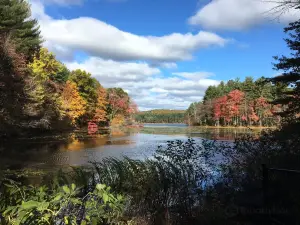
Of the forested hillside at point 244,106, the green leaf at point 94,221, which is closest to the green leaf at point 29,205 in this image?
the green leaf at point 94,221

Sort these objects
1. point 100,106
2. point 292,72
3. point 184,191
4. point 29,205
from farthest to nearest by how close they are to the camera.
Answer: point 100,106 → point 292,72 → point 184,191 → point 29,205

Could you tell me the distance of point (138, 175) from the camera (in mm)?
5449

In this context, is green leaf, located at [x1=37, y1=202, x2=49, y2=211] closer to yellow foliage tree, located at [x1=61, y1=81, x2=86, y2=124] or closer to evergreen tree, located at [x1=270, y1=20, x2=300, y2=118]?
evergreen tree, located at [x1=270, y1=20, x2=300, y2=118]

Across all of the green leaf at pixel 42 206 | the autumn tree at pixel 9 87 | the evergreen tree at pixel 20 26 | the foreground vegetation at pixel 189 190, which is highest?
the evergreen tree at pixel 20 26

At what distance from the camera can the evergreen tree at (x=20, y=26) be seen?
27656mm

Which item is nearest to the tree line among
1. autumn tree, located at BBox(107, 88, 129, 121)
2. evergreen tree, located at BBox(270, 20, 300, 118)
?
autumn tree, located at BBox(107, 88, 129, 121)

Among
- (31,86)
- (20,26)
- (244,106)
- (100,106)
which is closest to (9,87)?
(31,86)

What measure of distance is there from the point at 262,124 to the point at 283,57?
205ft

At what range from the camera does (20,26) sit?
106 feet

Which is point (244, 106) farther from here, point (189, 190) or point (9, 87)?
point (189, 190)

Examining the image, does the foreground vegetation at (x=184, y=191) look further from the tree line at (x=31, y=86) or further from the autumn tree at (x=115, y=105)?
the autumn tree at (x=115, y=105)

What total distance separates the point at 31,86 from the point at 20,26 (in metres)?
8.76

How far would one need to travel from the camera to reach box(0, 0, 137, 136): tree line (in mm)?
22375

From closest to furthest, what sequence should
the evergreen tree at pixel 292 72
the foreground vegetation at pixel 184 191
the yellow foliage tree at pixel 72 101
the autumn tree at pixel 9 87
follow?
the foreground vegetation at pixel 184 191 → the evergreen tree at pixel 292 72 → the autumn tree at pixel 9 87 → the yellow foliage tree at pixel 72 101
